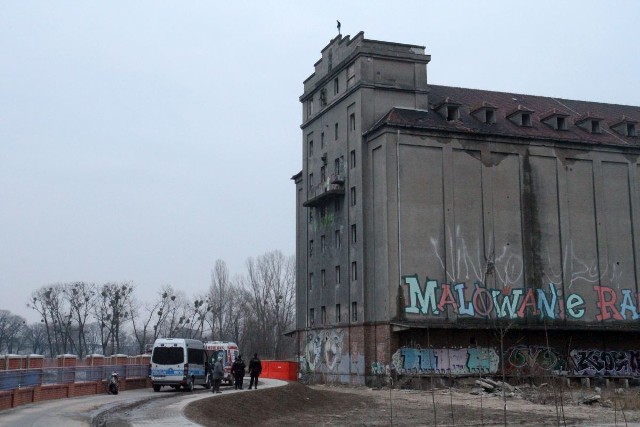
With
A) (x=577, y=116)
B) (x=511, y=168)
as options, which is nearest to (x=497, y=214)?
(x=511, y=168)

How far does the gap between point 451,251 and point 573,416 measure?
24.3 meters

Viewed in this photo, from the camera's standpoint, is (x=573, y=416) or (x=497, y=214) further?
(x=497, y=214)

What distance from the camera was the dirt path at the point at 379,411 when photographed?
27219 mm

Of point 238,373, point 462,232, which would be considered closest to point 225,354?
point 238,373

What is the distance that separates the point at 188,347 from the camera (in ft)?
148

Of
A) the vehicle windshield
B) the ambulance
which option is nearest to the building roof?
the ambulance

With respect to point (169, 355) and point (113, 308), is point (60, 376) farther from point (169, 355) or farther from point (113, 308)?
point (113, 308)

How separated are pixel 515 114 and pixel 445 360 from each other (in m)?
19.6

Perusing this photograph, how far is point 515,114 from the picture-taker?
58906 millimetres

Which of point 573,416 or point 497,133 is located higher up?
point 497,133

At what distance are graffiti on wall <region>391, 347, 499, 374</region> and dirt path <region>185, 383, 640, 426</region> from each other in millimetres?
7492

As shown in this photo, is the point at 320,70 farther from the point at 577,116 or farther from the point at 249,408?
the point at 249,408

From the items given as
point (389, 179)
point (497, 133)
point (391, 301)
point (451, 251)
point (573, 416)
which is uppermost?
point (497, 133)

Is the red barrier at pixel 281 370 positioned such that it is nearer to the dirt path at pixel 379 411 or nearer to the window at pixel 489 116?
the dirt path at pixel 379 411
